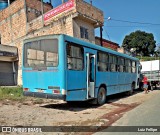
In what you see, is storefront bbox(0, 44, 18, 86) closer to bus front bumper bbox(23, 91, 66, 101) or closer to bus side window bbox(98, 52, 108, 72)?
bus side window bbox(98, 52, 108, 72)

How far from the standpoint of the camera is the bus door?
35.4ft

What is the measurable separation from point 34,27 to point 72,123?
19910 millimetres

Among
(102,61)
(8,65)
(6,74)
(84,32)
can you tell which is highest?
(84,32)

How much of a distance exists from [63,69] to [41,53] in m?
1.32

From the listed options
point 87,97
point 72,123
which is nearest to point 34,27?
point 87,97

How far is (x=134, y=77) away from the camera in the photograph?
18.3m

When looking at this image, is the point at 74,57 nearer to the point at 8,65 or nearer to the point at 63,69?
the point at 63,69

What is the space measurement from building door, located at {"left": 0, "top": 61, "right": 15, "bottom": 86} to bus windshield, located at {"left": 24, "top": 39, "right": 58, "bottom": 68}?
19078mm

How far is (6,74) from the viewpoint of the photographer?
28.9 metres

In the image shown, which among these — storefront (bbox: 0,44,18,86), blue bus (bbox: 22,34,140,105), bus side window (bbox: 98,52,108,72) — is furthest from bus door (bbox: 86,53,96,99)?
storefront (bbox: 0,44,18,86)

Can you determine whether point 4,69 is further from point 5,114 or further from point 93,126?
point 93,126

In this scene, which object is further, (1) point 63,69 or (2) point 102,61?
(2) point 102,61

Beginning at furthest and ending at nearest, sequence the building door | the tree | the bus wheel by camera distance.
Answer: the tree → the building door → the bus wheel

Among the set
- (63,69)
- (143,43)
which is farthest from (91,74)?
(143,43)
